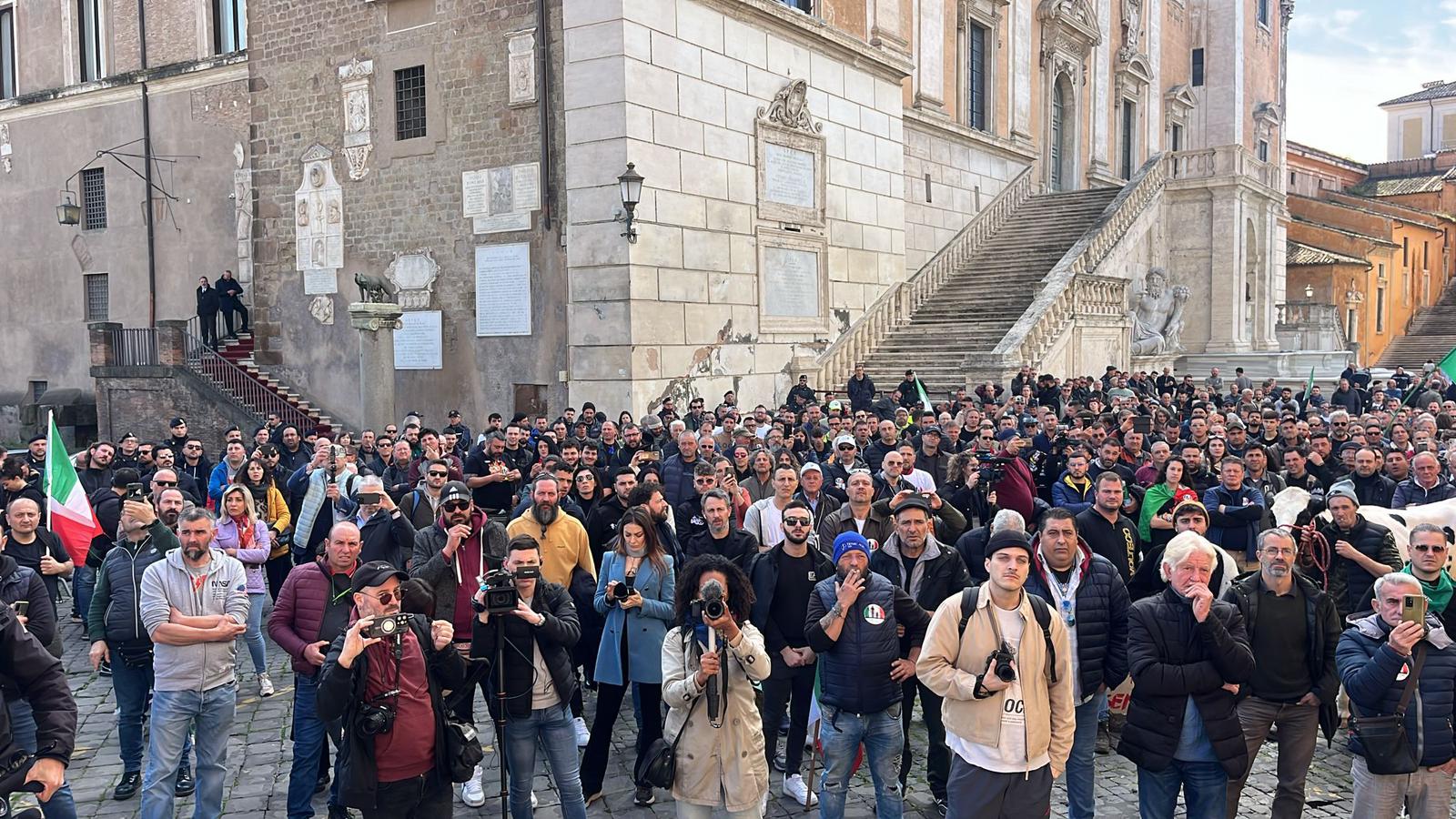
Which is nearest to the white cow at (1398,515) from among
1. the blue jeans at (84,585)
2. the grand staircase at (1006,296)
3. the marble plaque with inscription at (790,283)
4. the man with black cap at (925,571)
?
the man with black cap at (925,571)

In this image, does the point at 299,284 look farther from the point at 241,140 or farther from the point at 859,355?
the point at 859,355

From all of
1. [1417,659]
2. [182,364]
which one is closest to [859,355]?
[182,364]

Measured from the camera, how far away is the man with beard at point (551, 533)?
6.81 metres

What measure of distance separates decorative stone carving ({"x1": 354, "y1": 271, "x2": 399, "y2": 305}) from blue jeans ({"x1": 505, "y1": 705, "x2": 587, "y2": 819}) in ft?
42.9

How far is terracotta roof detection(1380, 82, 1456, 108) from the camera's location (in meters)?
67.0

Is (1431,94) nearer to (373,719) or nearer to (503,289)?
(503,289)

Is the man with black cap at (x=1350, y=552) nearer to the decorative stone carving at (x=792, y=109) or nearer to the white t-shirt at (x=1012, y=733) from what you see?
the white t-shirt at (x=1012, y=733)

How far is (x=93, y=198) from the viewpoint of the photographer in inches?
966

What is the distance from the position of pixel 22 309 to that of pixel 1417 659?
28671 millimetres

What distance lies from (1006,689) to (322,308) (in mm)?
18395

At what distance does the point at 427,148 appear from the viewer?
61.8ft

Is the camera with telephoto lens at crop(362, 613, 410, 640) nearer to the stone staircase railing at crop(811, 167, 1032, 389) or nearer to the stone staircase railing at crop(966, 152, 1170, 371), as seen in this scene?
the stone staircase railing at crop(811, 167, 1032, 389)

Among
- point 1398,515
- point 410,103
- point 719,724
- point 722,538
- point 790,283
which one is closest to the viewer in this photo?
point 719,724

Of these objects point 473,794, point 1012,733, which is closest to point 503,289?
point 473,794
